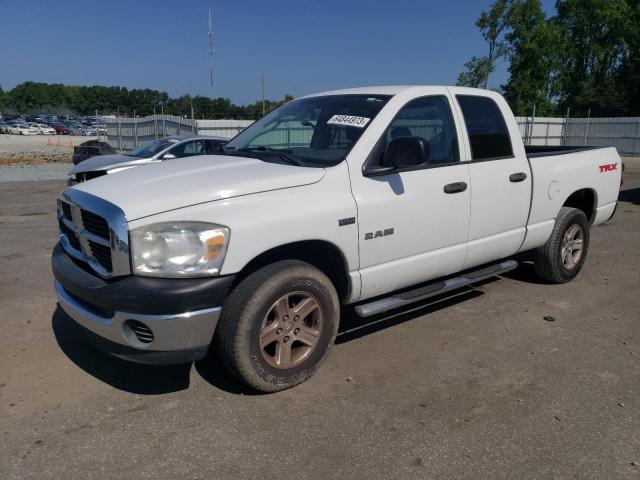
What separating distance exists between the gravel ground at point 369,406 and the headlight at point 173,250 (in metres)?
0.89

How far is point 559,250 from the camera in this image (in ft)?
17.7

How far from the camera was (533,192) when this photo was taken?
16.0 ft

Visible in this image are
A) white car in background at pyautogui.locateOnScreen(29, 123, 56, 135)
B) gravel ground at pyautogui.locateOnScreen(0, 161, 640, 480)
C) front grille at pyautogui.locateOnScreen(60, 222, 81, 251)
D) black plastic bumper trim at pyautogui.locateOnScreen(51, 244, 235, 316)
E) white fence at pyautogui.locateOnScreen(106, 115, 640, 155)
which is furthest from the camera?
white car in background at pyautogui.locateOnScreen(29, 123, 56, 135)

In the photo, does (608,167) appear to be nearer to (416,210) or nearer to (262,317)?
(416,210)

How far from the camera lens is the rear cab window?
14.4 feet

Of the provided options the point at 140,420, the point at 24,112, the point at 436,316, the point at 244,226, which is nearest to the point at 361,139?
the point at 244,226

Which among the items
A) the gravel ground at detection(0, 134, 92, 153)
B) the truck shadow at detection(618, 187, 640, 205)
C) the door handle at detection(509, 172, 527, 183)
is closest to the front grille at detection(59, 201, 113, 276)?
the door handle at detection(509, 172, 527, 183)

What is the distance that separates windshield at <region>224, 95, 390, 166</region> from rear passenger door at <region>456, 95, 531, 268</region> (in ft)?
3.13

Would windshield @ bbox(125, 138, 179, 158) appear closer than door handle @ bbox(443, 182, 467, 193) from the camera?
No

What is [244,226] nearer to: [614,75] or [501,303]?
[501,303]

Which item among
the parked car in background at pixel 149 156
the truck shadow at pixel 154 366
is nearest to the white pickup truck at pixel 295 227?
the truck shadow at pixel 154 366

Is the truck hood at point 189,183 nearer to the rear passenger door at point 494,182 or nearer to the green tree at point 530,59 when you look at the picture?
the rear passenger door at point 494,182

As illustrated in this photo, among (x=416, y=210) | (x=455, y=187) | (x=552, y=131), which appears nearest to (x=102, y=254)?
(x=416, y=210)

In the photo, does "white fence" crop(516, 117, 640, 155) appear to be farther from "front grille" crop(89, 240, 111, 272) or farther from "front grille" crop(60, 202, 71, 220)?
"front grille" crop(89, 240, 111, 272)
